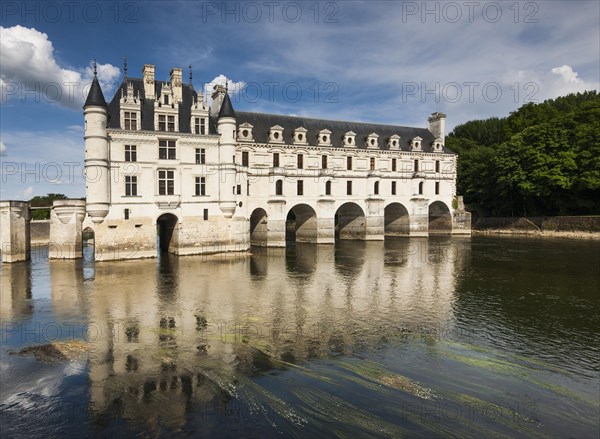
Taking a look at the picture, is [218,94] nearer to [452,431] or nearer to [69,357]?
[69,357]

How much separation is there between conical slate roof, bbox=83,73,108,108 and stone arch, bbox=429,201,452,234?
139 feet

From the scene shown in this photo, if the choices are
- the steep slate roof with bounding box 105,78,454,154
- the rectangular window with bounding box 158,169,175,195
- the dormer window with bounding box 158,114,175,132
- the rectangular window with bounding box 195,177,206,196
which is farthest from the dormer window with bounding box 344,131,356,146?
the rectangular window with bounding box 158,169,175,195

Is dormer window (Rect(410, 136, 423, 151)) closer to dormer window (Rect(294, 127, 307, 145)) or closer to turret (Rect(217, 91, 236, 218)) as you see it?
dormer window (Rect(294, 127, 307, 145))

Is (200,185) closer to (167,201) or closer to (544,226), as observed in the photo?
(167,201)

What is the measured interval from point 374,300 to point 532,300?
781 centimetres

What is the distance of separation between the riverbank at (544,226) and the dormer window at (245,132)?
126ft

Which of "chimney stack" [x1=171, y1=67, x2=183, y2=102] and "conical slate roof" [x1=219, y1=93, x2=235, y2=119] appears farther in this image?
"conical slate roof" [x1=219, y1=93, x2=235, y2=119]

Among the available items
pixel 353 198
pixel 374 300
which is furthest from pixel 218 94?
pixel 374 300

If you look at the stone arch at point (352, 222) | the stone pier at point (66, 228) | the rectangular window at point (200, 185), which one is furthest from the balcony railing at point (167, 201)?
the stone arch at point (352, 222)

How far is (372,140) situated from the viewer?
164 feet

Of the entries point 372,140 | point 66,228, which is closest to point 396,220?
point 372,140

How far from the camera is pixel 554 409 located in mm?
9672

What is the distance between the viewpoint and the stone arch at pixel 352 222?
162 ft

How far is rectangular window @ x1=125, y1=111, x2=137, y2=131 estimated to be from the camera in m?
32.9
